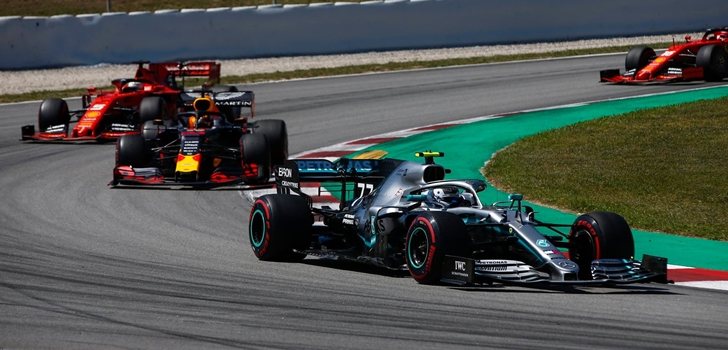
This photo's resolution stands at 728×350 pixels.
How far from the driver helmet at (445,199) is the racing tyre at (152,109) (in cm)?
1215

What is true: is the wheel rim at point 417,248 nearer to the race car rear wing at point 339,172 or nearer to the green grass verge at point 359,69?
the race car rear wing at point 339,172

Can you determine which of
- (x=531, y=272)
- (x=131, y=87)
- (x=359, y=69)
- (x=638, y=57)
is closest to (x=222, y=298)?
(x=531, y=272)

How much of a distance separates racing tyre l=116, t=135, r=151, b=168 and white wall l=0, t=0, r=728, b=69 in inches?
634

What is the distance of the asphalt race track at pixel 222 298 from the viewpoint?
9031mm

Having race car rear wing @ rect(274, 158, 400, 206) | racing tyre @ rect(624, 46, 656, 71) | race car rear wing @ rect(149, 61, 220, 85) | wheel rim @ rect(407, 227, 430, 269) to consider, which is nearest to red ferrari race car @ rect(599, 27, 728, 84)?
racing tyre @ rect(624, 46, 656, 71)

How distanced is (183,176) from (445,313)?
925cm

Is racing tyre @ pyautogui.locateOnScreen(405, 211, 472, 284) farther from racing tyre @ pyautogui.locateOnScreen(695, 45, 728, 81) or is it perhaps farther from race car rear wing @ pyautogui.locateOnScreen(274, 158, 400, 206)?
racing tyre @ pyautogui.locateOnScreen(695, 45, 728, 81)

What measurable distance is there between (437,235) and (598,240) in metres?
1.46

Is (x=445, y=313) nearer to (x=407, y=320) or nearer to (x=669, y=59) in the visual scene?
(x=407, y=320)

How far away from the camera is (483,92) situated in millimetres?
30250

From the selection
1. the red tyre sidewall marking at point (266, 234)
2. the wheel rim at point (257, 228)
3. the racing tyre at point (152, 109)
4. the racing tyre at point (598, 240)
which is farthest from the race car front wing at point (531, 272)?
the racing tyre at point (152, 109)

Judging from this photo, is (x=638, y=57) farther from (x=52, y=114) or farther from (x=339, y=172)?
(x=339, y=172)

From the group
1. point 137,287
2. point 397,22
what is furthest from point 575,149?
point 397,22

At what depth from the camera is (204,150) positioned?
63.0 ft
